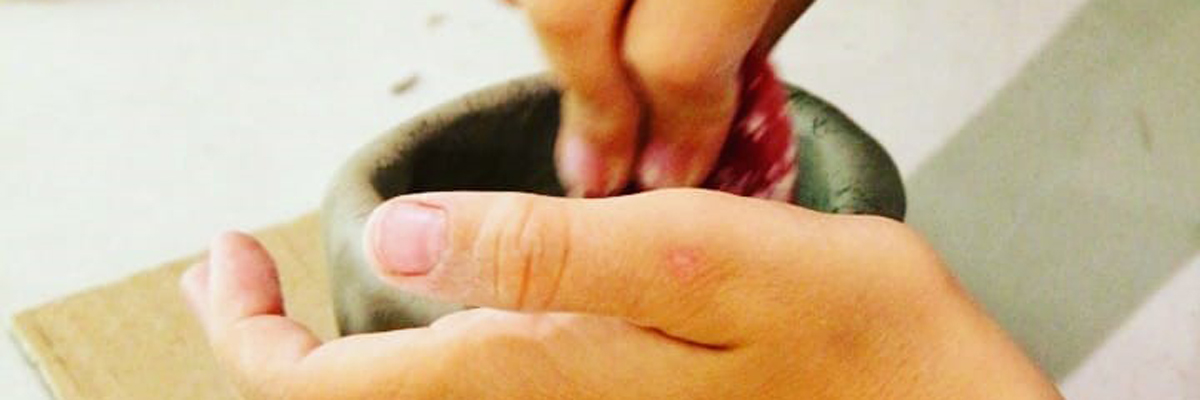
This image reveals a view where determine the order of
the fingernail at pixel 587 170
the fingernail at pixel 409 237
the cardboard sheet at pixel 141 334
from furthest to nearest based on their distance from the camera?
the cardboard sheet at pixel 141 334 → the fingernail at pixel 587 170 → the fingernail at pixel 409 237

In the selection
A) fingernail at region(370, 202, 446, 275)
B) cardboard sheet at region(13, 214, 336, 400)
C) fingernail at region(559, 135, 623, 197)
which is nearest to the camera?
fingernail at region(370, 202, 446, 275)

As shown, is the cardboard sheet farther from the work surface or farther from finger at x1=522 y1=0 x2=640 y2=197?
finger at x1=522 y1=0 x2=640 y2=197

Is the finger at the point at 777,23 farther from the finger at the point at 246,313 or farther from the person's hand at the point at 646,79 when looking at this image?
the finger at the point at 246,313

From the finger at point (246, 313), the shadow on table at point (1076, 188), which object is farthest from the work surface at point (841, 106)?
the finger at point (246, 313)

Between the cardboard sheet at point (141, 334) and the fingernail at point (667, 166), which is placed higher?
the fingernail at point (667, 166)

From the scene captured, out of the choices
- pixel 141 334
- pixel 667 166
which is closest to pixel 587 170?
pixel 667 166

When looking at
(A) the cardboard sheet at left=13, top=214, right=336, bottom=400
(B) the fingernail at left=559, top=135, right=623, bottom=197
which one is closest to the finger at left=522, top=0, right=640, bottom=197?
(B) the fingernail at left=559, top=135, right=623, bottom=197

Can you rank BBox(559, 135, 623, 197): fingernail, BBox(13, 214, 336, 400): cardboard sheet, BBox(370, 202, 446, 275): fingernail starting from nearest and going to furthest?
BBox(370, 202, 446, 275): fingernail < BBox(559, 135, 623, 197): fingernail < BBox(13, 214, 336, 400): cardboard sheet

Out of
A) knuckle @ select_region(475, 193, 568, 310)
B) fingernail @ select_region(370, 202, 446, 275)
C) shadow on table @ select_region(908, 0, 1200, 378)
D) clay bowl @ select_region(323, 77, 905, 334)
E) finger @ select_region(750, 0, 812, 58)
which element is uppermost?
fingernail @ select_region(370, 202, 446, 275)
